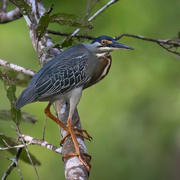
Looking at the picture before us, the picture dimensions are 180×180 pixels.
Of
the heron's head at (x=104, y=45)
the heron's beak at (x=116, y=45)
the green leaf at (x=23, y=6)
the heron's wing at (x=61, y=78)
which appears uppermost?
the green leaf at (x=23, y=6)

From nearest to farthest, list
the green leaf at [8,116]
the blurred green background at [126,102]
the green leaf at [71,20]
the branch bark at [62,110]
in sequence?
the branch bark at [62,110]
the green leaf at [71,20]
the green leaf at [8,116]
the blurred green background at [126,102]

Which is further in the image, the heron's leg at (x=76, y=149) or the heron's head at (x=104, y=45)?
the heron's head at (x=104, y=45)

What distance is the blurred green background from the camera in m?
5.37

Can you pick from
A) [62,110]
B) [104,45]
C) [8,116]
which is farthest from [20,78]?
[104,45]

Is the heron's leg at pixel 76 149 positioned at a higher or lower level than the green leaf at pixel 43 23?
lower

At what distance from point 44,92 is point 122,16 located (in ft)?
8.42

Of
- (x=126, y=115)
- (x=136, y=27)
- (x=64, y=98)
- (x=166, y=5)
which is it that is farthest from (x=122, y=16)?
(x=64, y=98)

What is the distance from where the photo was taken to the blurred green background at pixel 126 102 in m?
5.37

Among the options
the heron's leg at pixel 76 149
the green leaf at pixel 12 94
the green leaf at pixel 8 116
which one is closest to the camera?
the heron's leg at pixel 76 149

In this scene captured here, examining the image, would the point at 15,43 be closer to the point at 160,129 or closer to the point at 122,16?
the point at 122,16

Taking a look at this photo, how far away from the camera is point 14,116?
2980mm

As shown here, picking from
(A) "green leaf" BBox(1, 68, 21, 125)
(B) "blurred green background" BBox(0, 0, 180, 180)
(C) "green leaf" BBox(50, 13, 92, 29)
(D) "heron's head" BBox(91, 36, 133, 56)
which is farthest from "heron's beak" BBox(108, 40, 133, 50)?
(B) "blurred green background" BBox(0, 0, 180, 180)

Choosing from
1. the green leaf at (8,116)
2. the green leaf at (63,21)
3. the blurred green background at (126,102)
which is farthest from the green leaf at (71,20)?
the blurred green background at (126,102)

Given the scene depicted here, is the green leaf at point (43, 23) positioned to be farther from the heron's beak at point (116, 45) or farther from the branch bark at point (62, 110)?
the heron's beak at point (116, 45)
